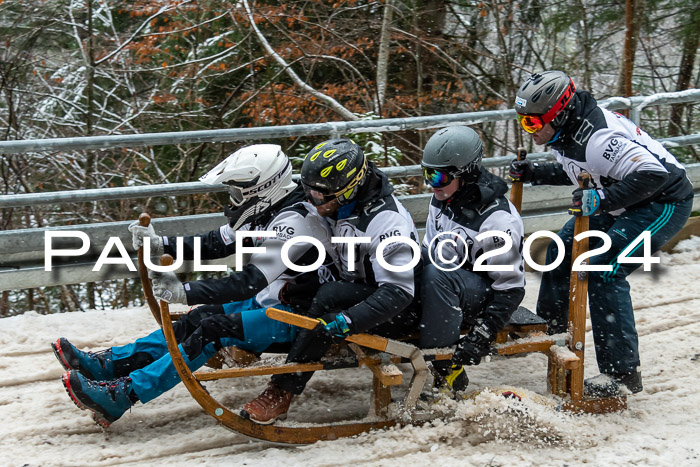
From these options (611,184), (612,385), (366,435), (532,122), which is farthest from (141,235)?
(612,385)

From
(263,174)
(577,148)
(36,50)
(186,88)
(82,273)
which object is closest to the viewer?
(263,174)

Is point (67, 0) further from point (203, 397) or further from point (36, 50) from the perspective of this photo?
point (203, 397)

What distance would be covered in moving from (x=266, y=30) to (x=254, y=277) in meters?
7.61

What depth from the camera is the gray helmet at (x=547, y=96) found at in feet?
14.2

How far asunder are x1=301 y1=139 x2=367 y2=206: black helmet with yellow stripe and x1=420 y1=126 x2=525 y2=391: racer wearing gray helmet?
1.52ft

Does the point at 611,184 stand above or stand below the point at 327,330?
above

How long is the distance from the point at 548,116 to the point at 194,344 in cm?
247

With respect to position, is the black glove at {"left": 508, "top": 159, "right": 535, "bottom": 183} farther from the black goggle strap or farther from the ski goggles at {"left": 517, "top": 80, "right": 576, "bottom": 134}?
the black goggle strap

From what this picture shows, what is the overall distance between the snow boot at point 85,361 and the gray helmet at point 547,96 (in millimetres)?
2933

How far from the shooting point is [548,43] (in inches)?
466

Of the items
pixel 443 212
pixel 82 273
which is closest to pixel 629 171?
pixel 443 212

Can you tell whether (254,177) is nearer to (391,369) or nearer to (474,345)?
(391,369)

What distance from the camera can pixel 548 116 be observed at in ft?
14.4

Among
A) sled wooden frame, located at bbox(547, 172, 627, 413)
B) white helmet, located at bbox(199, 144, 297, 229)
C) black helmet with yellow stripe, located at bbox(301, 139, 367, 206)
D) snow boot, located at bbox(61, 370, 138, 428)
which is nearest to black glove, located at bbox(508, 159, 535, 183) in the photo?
sled wooden frame, located at bbox(547, 172, 627, 413)
